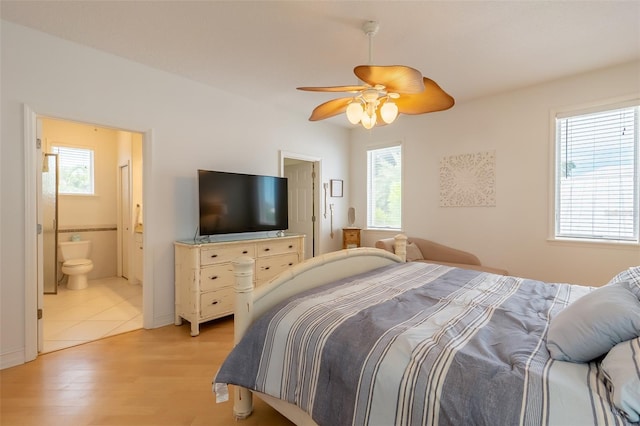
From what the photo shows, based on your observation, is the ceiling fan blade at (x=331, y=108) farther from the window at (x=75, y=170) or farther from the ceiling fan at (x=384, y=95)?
the window at (x=75, y=170)

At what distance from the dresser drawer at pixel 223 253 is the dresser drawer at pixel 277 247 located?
11 centimetres

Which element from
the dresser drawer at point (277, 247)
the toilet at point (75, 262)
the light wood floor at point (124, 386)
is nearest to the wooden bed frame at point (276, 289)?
the light wood floor at point (124, 386)

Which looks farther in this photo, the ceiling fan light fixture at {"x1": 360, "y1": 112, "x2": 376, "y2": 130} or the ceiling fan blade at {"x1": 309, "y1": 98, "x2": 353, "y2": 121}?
the ceiling fan blade at {"x1": 309, "y1": 98, "x2": 353, "y2": 121}

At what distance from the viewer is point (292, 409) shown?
142 centimetres

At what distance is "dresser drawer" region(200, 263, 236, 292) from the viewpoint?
289cm

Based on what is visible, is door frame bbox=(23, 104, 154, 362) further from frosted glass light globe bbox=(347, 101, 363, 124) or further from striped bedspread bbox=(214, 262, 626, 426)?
frosted glass light globe bbox=(347, 101, 363, 124)

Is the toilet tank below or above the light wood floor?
above

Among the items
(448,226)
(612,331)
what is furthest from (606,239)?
(612,331)

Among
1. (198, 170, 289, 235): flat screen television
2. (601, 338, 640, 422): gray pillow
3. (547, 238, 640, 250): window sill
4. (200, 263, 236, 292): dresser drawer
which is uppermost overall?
(198, 170, 289, 235): flat screen television

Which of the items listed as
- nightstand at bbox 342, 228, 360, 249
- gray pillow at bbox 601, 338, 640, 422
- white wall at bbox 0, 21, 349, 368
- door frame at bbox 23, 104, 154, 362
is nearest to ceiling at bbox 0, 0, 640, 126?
white wall at bbox 0, 21, 349, 368

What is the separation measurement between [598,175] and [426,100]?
238cm

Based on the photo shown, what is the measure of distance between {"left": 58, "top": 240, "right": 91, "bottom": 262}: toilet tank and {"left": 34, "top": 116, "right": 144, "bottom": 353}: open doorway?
0.09m

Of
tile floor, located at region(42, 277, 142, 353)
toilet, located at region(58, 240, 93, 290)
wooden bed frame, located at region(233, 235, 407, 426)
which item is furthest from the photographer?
toilet, located at region(58, 240, 93, 290)

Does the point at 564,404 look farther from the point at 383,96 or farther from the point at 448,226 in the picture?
the point at 448,226
